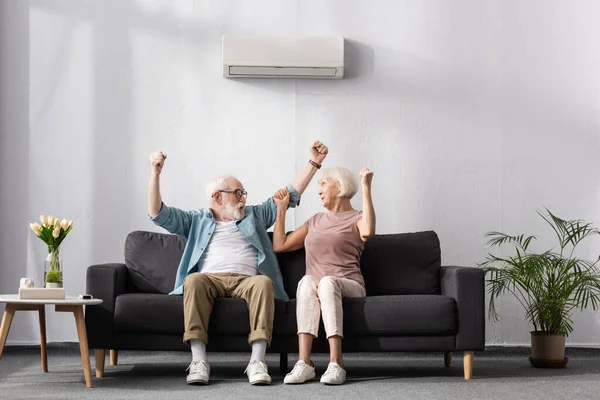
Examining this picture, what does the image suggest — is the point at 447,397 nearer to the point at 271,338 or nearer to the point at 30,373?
the point at 271,338

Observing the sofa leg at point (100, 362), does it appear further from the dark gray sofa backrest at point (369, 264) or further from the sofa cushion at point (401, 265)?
the sofa cushion at point (401, 265)

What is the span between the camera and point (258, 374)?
12.4ft

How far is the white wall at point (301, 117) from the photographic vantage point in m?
5.17

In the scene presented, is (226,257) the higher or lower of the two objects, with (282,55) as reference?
lower

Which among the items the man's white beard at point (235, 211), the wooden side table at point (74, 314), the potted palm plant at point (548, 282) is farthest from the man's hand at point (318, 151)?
the wooden side table at point (74, 314)

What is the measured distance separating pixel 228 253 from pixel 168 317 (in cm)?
57

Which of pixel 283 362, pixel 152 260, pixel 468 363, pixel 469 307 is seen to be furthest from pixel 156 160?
pixel 468 363

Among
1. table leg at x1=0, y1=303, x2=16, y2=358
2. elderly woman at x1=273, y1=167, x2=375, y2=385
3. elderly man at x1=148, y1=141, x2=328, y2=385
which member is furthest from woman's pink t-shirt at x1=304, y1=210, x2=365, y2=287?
table leg at x1=0, y1=303, x2=16, y2=358

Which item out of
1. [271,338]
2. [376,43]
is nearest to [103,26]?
[376,43]

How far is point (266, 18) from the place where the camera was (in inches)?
207

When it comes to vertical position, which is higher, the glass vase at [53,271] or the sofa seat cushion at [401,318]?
the glass vase at [53,271]

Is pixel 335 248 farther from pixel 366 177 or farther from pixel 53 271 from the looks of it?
pixel 53 271

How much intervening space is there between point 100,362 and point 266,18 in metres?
2.40

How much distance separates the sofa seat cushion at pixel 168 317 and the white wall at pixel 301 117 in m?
1.26
